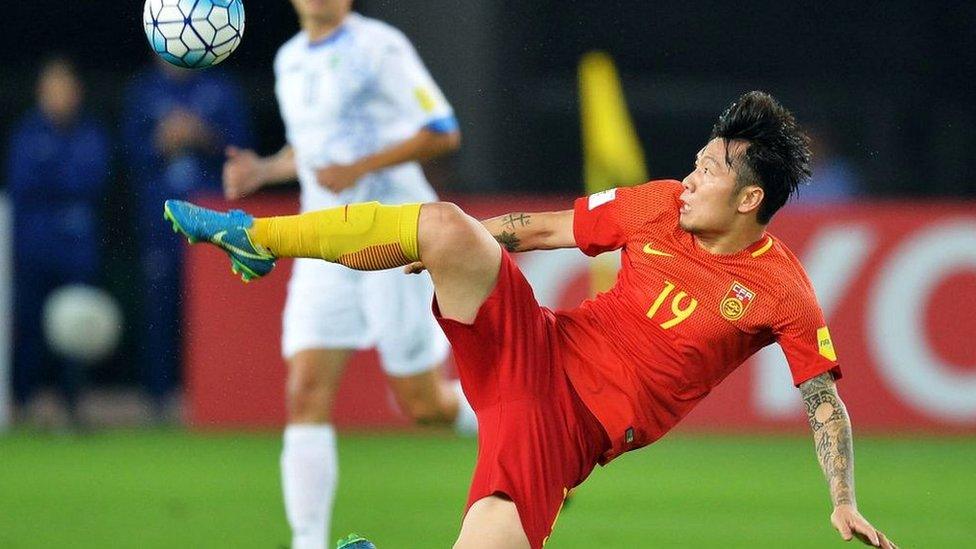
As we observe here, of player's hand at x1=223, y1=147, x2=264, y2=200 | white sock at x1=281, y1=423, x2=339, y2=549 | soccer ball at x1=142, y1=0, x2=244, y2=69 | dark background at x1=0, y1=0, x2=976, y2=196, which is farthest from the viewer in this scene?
dark background at x1=0, y1=0, x2=976, y2=196

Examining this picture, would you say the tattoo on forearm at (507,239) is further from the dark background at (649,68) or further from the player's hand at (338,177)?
the dark background at (649,68)

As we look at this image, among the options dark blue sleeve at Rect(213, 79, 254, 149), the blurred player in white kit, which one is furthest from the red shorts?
dark blue sleeve at Rect(213, 79, 254, 149)

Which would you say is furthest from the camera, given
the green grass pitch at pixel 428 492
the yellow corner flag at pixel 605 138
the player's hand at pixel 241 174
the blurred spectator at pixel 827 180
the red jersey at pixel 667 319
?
the blurred spectator at pixel 827 180

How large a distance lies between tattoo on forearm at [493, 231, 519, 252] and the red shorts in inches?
9.1

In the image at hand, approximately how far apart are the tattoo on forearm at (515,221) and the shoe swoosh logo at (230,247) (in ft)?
2.72

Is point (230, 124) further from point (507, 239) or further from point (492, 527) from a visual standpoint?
point (492, 527)

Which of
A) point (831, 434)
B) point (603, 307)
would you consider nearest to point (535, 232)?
point (603, 307)

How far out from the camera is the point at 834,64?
44.9 feet

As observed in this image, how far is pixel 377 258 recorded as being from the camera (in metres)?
5.04

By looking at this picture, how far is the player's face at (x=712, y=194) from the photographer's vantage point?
17.3 ft

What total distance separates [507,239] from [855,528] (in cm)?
142

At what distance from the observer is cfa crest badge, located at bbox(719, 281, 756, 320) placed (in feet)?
17.3

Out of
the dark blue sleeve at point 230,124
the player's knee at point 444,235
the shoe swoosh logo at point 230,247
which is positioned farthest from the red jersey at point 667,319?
the dark blue sleeve at point 230,124

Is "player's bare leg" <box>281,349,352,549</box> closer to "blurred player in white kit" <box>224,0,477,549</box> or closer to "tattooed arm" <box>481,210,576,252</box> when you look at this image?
"blurred player in white kit" <box>224,0,477,549</box>
